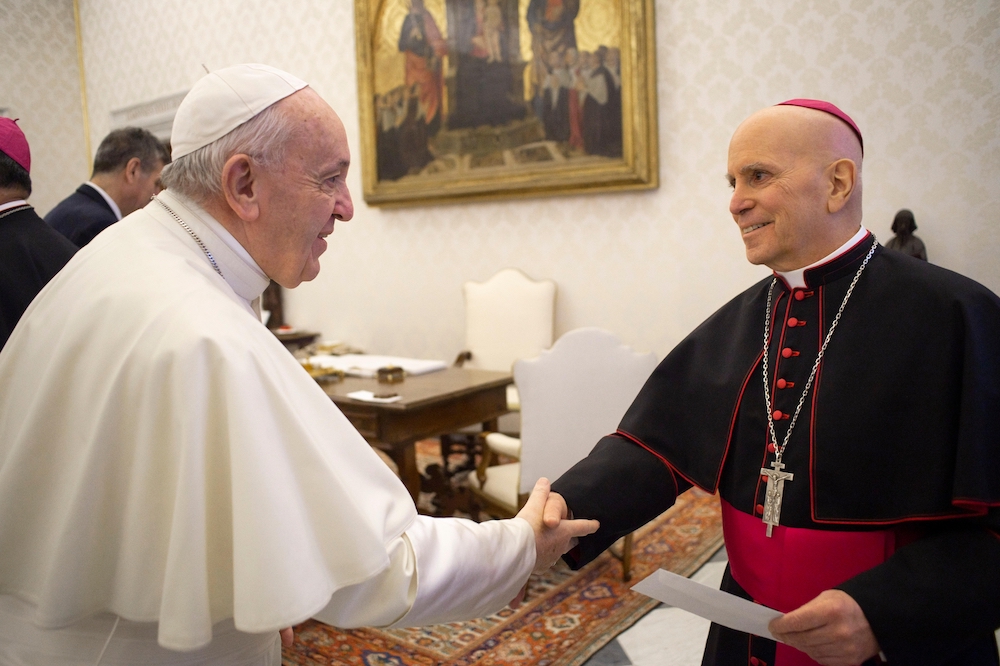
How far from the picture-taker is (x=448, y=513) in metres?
4.30

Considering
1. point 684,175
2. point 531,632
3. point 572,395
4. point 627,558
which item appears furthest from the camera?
point 684,175

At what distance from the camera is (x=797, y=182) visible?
1.51 metres

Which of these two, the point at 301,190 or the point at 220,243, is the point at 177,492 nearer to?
the point at 220,243

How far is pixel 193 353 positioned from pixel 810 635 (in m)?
1.11

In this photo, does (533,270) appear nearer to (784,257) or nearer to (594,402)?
(594,402)

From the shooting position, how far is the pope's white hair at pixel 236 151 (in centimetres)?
145

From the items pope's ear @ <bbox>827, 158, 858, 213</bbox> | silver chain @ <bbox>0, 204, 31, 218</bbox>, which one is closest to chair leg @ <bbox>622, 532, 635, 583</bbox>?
pope's ear @ <bbox>827, 158, 858, 213</bbox>

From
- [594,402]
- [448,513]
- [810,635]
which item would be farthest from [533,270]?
[810,635]

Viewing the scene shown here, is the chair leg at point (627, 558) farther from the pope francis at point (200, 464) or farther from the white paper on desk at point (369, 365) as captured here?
the pope francis at point (200, 464)

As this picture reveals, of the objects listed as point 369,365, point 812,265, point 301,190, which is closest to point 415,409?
point 369,365

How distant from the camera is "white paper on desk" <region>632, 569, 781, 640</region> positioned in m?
1.31

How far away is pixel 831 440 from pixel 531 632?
2088 mm

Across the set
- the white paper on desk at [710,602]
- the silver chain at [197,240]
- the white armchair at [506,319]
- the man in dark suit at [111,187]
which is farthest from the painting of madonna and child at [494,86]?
the white paper on desk at [710,602]

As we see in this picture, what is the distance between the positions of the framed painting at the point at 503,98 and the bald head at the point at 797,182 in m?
3.79
